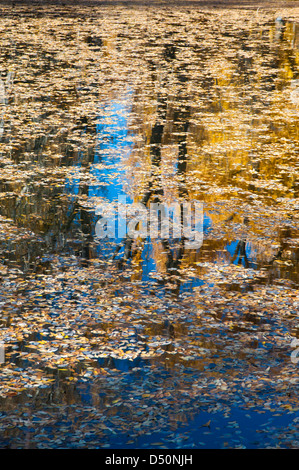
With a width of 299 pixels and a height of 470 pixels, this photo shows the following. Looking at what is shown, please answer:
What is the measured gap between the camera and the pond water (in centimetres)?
512

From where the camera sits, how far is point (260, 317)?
21.6 feet

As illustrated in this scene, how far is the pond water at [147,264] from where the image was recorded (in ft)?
16.8

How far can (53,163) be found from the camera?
11172 millimetres

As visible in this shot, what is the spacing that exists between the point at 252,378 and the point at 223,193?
4.94 metres

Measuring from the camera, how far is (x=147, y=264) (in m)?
7.77

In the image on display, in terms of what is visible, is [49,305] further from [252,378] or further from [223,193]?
[223,193]

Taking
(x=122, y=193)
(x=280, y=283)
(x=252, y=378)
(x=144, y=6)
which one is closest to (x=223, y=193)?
(x=122, y=193)

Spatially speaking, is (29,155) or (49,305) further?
(29,155)
